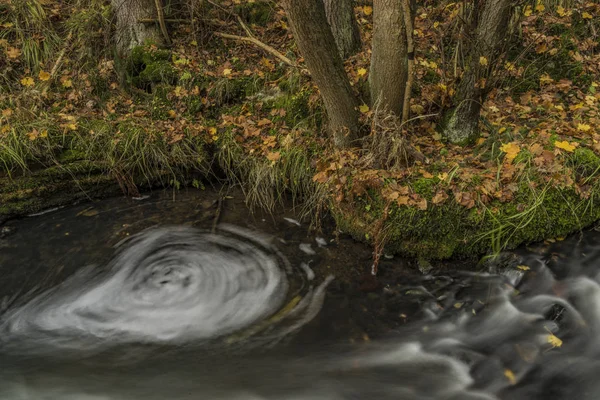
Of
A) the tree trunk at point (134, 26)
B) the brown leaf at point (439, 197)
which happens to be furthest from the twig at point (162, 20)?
the brown leaf at point (439, 197)

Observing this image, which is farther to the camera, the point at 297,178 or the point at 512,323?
the point at 297,178

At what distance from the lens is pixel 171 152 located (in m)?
5.54

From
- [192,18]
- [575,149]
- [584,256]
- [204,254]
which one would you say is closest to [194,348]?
[204,254]

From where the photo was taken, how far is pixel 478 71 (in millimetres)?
4418

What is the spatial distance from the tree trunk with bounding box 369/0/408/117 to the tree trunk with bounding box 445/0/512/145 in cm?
68

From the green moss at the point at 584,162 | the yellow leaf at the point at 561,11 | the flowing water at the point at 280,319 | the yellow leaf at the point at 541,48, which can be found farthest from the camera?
the yellow leaf at the point at 561,11

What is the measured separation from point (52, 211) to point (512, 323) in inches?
208

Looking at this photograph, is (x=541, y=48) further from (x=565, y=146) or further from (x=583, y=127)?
(x=565, y=146)

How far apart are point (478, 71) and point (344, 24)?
1.84 meters

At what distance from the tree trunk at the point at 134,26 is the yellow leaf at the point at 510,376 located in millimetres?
6286

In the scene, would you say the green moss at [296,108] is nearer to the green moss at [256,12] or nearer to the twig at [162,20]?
the green moss at [256,12]

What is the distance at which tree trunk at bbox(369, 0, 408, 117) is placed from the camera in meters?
4.07

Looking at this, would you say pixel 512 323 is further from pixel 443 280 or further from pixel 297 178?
pixel 297 178

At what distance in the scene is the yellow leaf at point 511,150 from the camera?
4184 millimetres
